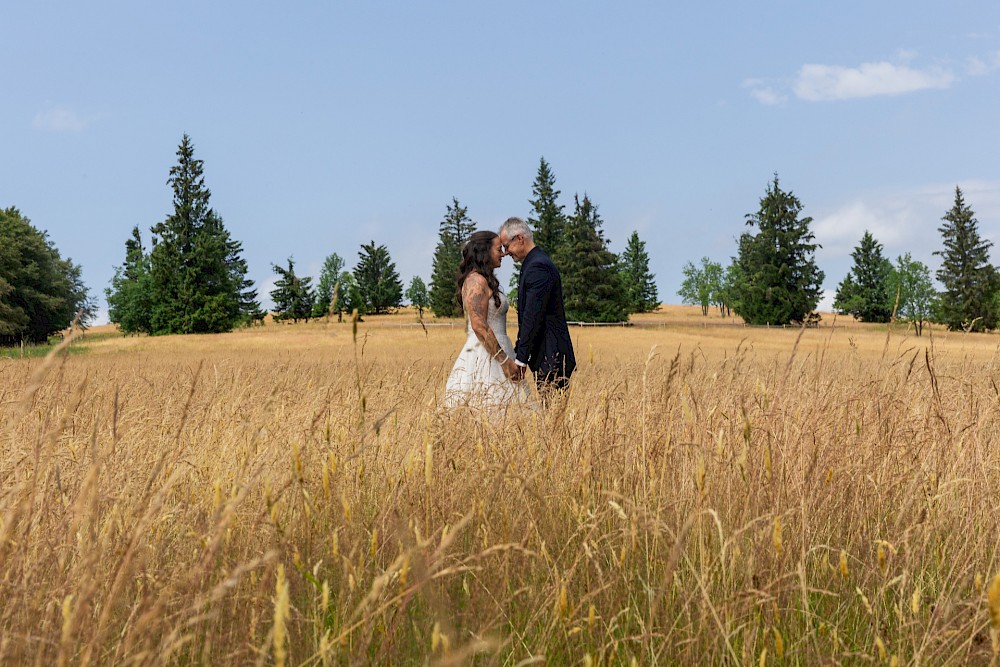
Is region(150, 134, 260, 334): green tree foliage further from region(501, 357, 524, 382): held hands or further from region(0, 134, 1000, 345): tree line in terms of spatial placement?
region(501, 357, 524, 382): held hands

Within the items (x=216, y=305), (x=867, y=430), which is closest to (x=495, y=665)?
(x=867, y=430)

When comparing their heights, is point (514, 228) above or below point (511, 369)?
above

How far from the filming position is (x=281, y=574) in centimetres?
113

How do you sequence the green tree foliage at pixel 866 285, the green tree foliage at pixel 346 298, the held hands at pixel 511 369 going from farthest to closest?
the green tree foliage at pixel 866 285 < the held hands at pixel 511 369 < the green tree foliage at pixel 346 298

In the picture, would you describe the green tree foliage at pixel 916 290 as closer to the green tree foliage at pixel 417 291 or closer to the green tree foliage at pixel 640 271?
the green tree foliage at pixel 640 271

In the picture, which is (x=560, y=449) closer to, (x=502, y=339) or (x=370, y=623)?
Result: (x=370, y=623)

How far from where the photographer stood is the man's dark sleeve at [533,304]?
607cm

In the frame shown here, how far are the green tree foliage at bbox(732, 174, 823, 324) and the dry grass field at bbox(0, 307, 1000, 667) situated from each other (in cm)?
6063

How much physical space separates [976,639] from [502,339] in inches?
174

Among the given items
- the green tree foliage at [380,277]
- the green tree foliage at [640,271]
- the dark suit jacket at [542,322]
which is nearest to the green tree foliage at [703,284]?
the green tree foliage at [640,271]

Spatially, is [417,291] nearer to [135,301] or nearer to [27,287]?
[135,301]

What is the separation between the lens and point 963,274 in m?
63.8

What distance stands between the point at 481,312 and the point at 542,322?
0.54 m

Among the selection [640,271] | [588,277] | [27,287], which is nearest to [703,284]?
[640,271]
